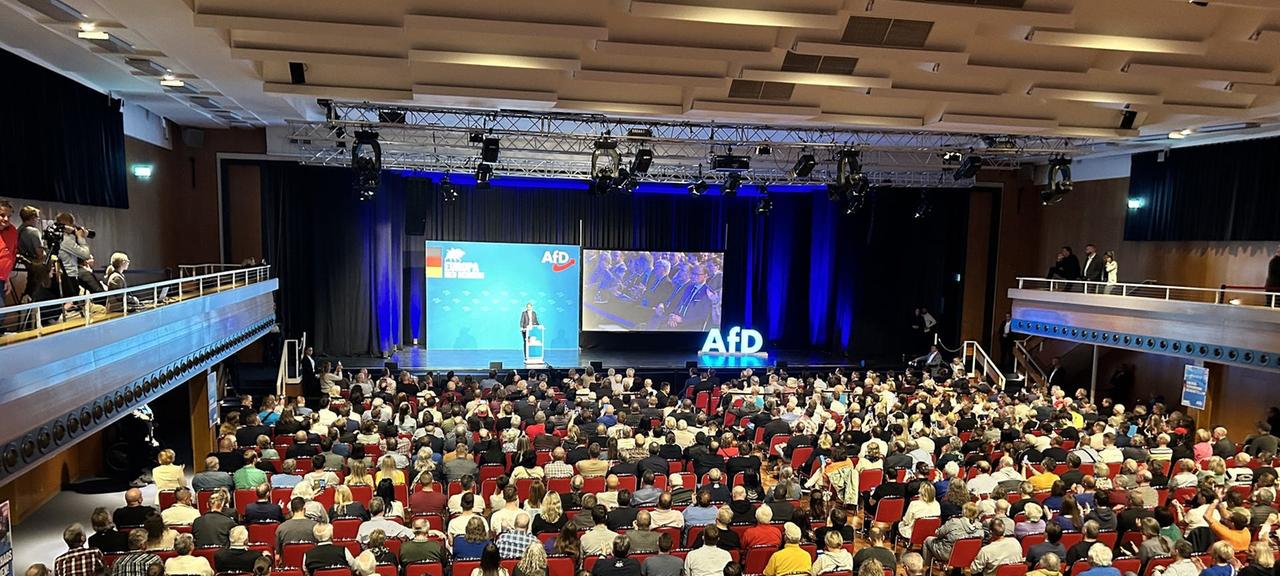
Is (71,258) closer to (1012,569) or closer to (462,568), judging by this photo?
(462,568)

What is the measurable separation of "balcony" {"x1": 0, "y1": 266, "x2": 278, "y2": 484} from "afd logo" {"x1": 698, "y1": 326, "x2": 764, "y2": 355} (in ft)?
43.1

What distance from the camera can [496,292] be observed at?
70.9ft

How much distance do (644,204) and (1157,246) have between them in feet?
43.4

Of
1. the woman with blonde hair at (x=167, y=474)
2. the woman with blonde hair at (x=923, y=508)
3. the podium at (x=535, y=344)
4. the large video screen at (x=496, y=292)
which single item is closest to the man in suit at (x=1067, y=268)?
the woman with blonde hair at (x=923, y=508)

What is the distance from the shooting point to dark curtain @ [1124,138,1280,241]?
52.9 feet

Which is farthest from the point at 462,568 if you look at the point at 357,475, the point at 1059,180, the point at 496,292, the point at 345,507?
the point at 496,292

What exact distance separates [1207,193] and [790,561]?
53.6ft

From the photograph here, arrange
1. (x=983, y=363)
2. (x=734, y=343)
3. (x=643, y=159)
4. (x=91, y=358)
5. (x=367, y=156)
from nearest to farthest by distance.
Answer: (x=91, y=358), (x=367, y=156), (x=643, y=159), (x=983, y=363), (x=734, y=343)

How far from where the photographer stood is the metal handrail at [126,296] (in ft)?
22.5

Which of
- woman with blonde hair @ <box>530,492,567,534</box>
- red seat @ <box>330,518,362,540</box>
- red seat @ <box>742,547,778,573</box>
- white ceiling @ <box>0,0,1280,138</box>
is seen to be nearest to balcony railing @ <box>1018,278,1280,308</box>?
white ceiling @ <box>0,0,1280,138</box>

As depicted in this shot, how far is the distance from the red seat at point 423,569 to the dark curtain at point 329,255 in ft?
48.6

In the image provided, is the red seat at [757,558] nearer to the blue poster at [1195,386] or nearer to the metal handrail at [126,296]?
the metal handrail at [126,296]

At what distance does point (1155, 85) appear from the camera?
1161cm

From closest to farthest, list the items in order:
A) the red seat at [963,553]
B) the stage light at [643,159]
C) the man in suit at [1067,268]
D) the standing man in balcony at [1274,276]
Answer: the red seat at [963,553] < the standing man in balcony at [1274,276] < the stage light at [643,159] < the man in suit at [1067,268]
